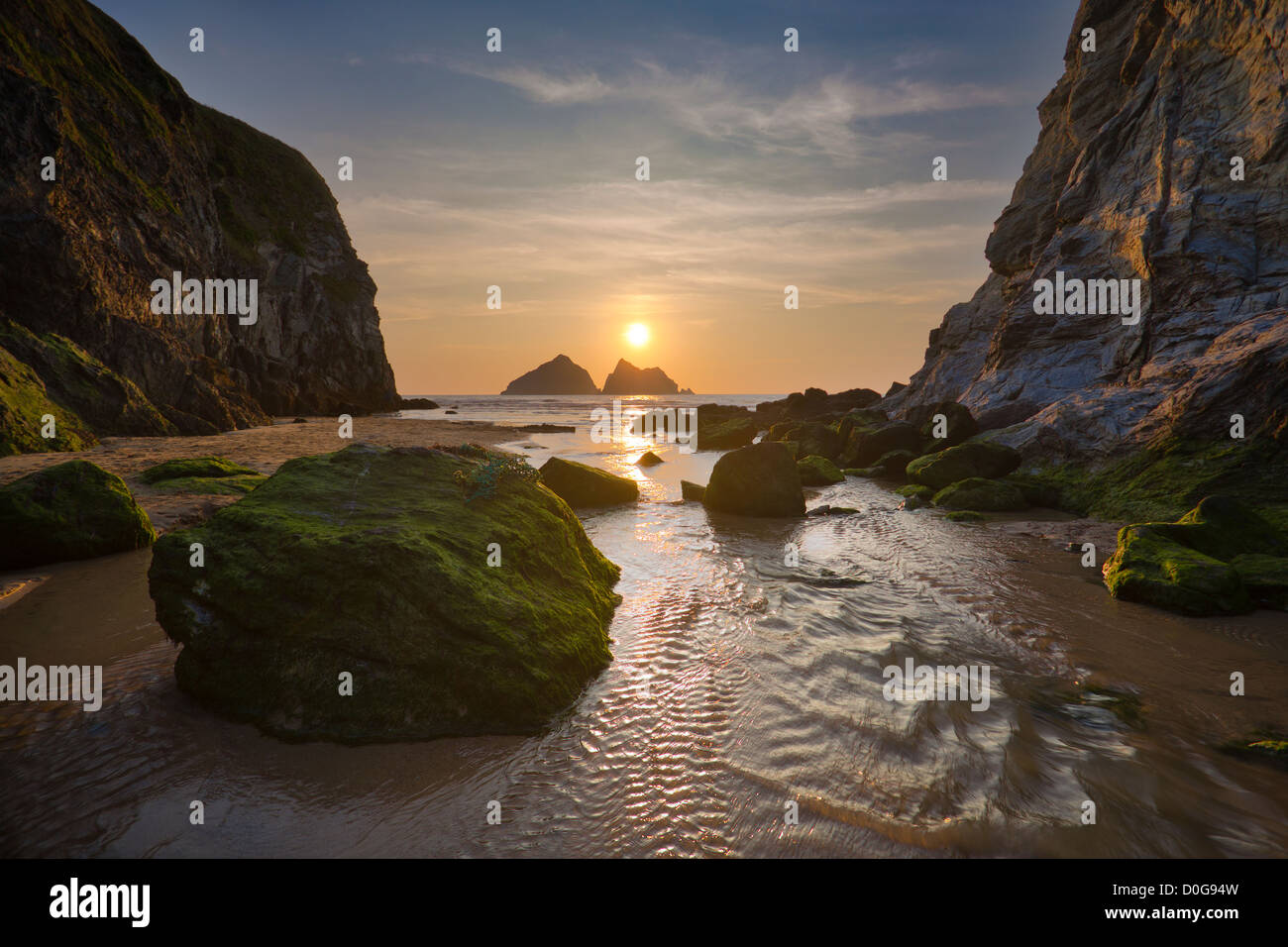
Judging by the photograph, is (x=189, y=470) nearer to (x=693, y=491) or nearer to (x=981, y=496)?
(x=693, y=491)

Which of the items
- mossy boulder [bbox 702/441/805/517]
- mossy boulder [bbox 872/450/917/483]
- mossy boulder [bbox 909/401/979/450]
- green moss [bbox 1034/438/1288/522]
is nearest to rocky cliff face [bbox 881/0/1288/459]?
green moss [bbox 1034/438/1288/522]

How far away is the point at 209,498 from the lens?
11922 mm

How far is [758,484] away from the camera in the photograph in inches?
616

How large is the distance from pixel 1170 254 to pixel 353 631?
2795 cm

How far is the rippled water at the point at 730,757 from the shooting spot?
3.56 metres

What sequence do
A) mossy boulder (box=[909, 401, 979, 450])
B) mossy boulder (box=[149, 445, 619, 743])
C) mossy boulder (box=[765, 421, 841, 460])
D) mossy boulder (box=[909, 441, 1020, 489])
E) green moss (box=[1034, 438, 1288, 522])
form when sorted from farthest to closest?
mossy boulder (box=[765, 421, 841, 460]) → mossy boulder (box=[909, 401, 979, 450]) → mossy boulder (box=[909, 441, 1020, 489]) → green moss (box=[1034, 438, 1288, 522]) → mossy boulder (box=[149, 445, 619, 743])

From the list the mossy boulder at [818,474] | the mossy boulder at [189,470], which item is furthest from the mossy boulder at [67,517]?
the mossy boulder at [818,474]

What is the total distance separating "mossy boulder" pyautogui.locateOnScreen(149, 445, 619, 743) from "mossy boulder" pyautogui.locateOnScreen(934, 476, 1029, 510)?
14767 millimetres

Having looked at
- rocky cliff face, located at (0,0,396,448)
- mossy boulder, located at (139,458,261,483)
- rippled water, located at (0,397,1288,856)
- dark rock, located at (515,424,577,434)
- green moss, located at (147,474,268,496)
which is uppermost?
rocky cliff face, located at (0,0,396,448)

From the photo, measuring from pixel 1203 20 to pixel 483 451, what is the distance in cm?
3287

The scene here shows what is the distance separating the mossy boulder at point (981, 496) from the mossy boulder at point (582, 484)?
33.0 ft

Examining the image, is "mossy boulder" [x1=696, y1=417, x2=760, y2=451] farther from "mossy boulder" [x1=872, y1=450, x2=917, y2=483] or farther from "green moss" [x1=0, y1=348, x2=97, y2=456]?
"green moss" [x1=0, y1=348, x2=97, y2=456]

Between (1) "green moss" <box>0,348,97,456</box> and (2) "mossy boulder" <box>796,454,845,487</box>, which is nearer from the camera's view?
(1) "green moss" <box>0,348,97,456</box>

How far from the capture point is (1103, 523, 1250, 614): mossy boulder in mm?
7777
